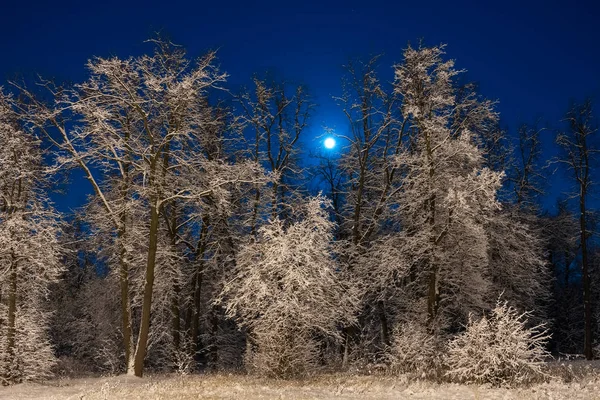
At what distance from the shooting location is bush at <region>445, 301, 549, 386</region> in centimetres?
1315

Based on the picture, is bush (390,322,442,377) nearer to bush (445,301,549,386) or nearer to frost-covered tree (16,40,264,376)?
bush (445,301,549,386)

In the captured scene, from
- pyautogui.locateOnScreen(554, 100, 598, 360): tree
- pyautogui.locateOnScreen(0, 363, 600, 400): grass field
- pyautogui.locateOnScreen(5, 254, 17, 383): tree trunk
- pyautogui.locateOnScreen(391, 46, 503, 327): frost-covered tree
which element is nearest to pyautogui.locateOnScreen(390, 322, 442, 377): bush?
pyautogui.locateOnScreen(391, 46, 503, 327): frost-covered tree

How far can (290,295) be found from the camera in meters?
16.6

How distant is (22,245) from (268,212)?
9.82m

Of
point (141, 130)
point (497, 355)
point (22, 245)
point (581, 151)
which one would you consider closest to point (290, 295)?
point (497, 355)

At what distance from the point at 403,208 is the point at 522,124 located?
44.7ft

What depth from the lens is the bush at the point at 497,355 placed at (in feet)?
43.1

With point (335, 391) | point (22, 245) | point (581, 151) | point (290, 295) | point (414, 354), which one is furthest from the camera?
point (581, 151)

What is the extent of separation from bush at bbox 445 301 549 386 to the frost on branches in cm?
433

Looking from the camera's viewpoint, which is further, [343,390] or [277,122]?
[277,122]

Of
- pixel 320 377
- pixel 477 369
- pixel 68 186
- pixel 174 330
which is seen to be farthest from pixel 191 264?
pixel 477 369

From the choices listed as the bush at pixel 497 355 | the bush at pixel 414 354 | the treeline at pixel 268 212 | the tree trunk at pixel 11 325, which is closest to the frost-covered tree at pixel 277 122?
the treeline at pixel 268 212

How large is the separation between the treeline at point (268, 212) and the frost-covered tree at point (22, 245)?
0.07 meters

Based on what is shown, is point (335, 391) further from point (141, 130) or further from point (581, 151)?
point (581, 151)
